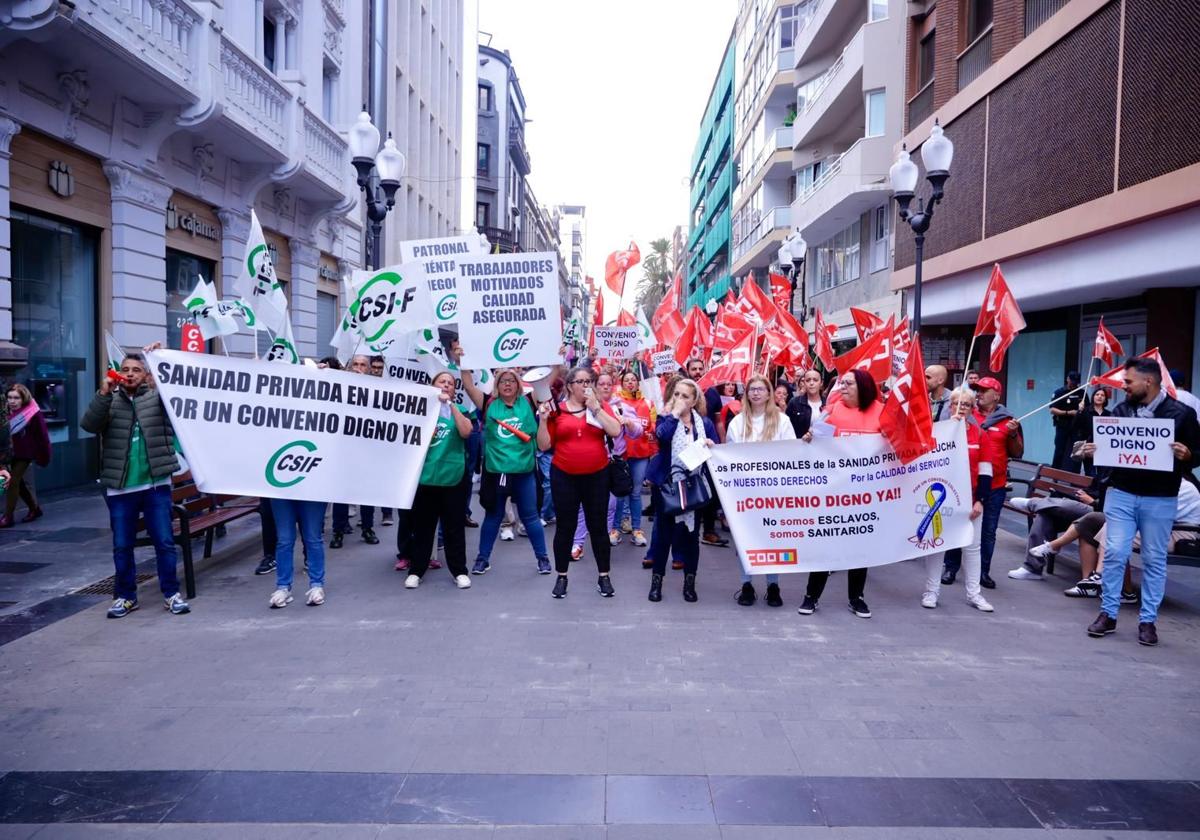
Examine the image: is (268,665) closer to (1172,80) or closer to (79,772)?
(79,772)

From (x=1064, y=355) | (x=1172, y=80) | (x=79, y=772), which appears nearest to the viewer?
(x=79, y=772)

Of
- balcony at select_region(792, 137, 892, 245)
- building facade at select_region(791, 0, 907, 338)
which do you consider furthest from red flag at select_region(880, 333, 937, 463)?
balcony at select_region(792, 137, 892, 245)

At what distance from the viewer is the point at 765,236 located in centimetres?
3450

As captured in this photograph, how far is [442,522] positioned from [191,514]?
7.88ft

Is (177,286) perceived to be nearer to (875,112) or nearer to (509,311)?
(509,311)

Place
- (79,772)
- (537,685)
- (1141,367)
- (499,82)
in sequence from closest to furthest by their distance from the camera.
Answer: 1. (79,772)
2. (537,685)
3. (1141,367)
4. (499,82)

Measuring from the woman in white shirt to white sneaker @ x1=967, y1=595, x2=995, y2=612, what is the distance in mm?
1523

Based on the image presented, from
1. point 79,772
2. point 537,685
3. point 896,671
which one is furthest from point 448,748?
point 896,671

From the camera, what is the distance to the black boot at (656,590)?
7016mm

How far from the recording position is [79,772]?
4.00 meters

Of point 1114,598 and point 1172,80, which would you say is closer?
point 1114,598

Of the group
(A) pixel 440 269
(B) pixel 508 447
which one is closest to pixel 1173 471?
(B) pixel 508 447

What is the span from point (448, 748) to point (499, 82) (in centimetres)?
5936

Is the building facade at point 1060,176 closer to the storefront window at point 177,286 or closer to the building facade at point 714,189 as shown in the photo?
the storefront window at point 177,286
